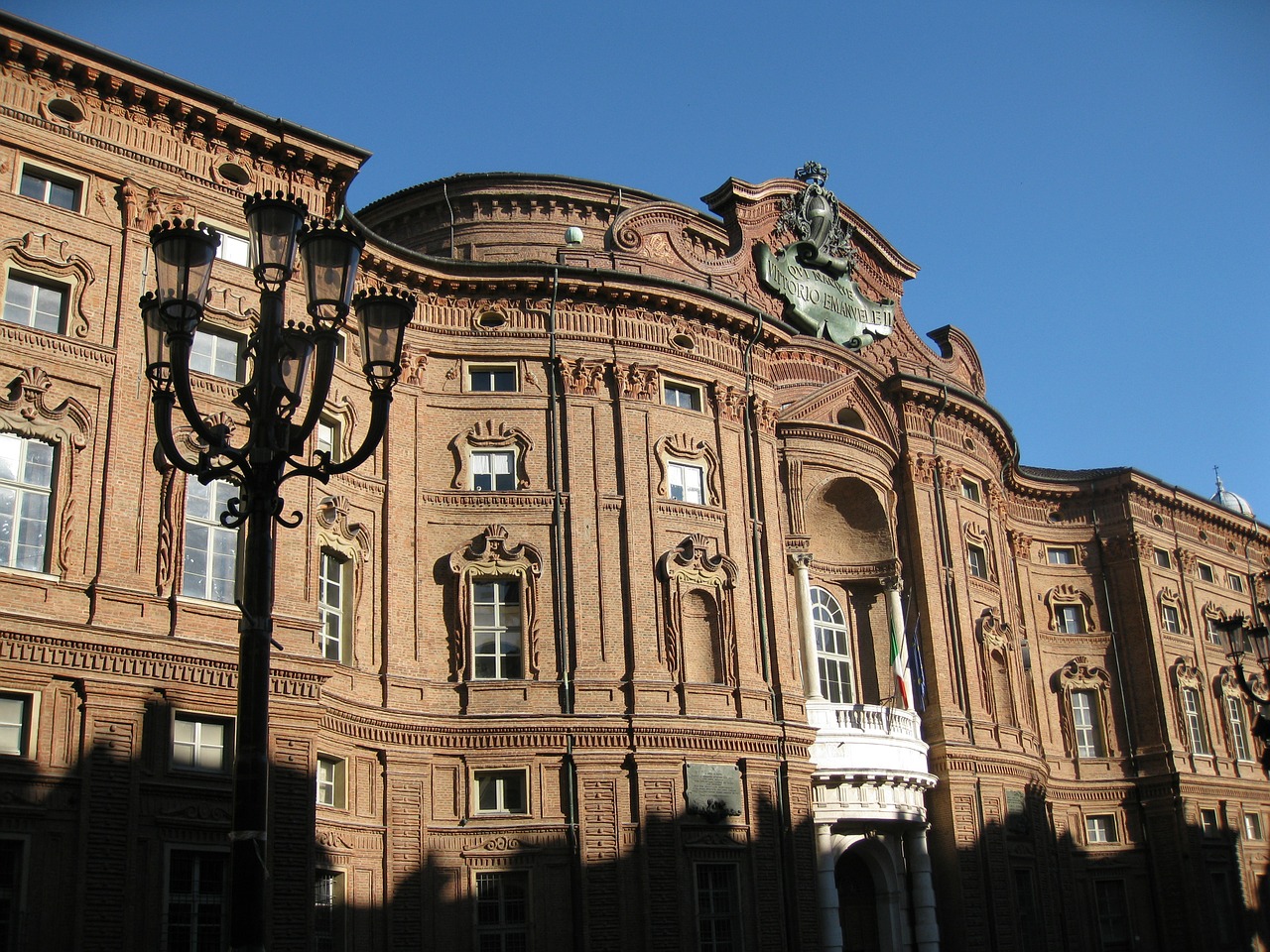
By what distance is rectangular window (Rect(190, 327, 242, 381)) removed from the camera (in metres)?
25.7

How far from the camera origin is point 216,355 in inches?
1022

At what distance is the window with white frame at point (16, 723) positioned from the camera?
69.6ft

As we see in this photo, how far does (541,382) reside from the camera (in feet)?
108

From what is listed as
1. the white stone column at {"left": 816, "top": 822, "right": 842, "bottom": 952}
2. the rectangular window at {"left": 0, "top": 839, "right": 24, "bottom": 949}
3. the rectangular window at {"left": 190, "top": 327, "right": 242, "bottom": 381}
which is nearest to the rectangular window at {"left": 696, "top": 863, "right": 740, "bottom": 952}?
the white stone column at {"left": 816, "top": 822, "right": 842, "bottom": 952}

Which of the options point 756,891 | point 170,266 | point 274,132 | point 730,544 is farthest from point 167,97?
point 756,891

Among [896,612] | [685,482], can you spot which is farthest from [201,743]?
[896,612]

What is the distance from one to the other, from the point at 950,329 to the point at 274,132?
24.8 metres

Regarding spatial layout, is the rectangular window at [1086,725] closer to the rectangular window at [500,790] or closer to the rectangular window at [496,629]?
the rectangular window at [496,629]

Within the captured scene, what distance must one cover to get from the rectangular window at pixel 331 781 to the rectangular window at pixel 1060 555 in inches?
1193

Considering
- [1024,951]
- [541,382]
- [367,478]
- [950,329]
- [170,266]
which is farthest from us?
[950,329]

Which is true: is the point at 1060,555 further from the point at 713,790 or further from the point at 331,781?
the point at 331,781

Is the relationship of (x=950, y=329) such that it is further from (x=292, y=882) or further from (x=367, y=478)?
(x=292, y=882)

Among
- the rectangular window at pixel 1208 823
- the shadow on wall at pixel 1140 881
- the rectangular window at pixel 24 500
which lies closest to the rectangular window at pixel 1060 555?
the shadow on wall at pixel 1140 881

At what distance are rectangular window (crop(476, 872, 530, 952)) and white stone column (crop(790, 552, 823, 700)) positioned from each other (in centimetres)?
997
